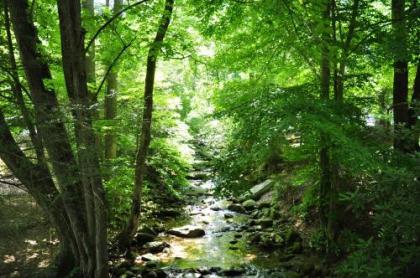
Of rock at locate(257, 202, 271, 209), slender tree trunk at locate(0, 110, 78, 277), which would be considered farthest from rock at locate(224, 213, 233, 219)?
slender tree trunk at locate(0, 110, 78, 277)

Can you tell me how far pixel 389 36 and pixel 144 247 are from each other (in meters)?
7.03

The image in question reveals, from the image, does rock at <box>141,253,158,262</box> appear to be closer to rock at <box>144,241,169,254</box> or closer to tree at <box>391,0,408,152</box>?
rock at <box>144,241,169,254</box>

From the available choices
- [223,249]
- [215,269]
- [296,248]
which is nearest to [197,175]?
[223,249]

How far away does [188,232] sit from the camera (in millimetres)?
10648

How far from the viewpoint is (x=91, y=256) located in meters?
6.47

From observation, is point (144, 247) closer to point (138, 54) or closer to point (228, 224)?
point (228, 224)

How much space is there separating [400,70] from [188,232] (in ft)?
21.3

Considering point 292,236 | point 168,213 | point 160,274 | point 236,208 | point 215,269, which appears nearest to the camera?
point 160,274

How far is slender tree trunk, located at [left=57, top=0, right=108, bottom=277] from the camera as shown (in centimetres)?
495

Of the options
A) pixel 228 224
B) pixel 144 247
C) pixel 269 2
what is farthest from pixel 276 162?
pixel 269 2

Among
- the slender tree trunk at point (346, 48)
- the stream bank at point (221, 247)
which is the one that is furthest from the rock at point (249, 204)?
the slender tree trunk at point (346, 48)

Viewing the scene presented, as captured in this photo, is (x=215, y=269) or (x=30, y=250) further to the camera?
(x=215, y=269)

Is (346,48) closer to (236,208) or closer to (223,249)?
(223,249)

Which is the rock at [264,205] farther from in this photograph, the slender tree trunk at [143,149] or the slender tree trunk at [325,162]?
the slender tree trunk at [143,149]
